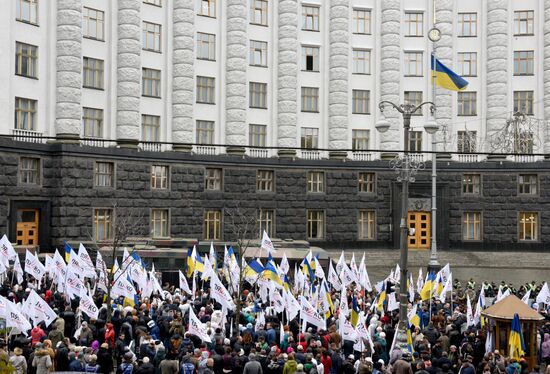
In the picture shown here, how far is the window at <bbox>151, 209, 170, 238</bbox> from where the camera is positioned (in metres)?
46.4

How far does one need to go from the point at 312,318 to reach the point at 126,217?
2562cm

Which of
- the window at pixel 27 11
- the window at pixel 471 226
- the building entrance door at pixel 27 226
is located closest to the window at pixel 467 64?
the window at pixel 471 226

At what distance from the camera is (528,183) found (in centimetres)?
5294

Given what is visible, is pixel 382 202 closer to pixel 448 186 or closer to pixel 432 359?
pixel 448 186

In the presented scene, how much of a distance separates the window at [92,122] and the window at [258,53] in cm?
1195

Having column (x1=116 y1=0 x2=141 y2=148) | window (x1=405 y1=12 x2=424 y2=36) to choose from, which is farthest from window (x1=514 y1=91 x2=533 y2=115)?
column (x1=116 y1=0 x2=141 y2=148)

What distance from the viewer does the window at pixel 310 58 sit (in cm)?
5347

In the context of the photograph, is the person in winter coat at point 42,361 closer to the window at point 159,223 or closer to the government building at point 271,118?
the government building at point 271,118

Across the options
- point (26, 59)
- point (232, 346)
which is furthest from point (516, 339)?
point (26, 59)

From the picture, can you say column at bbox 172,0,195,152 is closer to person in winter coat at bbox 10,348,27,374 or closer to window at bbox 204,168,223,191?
window at bbox 204,168,223,191

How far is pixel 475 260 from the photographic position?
49438mm

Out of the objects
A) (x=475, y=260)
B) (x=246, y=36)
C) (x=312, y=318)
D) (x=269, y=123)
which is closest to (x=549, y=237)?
(x=475, y=260)

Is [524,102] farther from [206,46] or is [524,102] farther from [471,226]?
[206,46]

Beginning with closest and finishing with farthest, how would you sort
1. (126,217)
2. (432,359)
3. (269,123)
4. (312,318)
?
1. (432,359)
2. (312,318)
3. (126,217)
4. (269,123)
